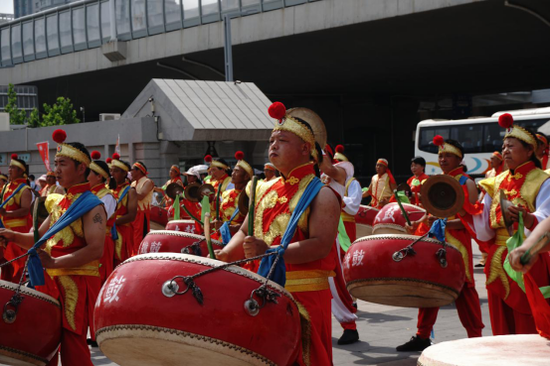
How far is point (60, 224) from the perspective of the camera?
506cm

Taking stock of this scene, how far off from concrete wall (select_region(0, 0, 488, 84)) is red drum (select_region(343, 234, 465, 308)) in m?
19.6

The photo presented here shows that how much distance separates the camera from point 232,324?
3.44 meters

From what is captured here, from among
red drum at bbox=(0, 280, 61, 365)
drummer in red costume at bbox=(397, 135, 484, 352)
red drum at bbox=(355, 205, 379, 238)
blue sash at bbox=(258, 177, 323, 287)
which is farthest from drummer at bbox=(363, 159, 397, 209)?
blue sash at bbox=(258, 177, 323, 287)

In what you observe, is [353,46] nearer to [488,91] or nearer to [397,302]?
[488,91]

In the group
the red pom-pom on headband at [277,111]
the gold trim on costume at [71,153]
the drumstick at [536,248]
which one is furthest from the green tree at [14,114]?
the drumstick at [536,248]

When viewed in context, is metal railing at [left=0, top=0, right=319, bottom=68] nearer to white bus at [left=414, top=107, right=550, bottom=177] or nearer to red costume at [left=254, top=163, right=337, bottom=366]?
white bus at [left=414, top=107, right=550, bottom=177]

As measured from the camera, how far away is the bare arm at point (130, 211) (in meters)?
9.17

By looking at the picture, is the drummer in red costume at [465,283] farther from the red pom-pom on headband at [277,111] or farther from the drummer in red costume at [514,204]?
the red pom-pom on headband at [277,111]

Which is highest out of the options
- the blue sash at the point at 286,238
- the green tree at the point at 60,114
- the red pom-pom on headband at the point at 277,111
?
the green tree at the point at 60,114

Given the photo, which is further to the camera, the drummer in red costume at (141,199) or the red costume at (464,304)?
the drummer in red costume at (141,199)

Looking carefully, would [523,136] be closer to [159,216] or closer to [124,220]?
[124,220]

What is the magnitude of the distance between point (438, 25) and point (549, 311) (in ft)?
80.0

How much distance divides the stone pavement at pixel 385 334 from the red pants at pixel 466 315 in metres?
0.25

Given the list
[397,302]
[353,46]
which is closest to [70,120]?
[353,46]
